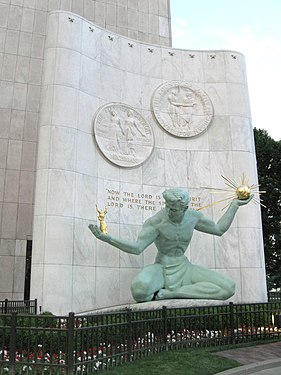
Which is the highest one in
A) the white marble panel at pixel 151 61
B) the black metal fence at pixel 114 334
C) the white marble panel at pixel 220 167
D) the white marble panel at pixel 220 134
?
the white marble panel at pixel 151 61

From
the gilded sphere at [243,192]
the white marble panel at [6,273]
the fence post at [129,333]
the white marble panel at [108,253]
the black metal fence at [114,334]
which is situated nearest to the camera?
the black metal fence at [114,334]

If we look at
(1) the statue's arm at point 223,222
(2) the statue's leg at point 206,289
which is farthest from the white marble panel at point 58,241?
Result: (1) the statue's arm at point 223,222

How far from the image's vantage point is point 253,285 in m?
12.7

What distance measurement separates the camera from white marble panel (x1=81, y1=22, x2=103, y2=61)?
1288cm

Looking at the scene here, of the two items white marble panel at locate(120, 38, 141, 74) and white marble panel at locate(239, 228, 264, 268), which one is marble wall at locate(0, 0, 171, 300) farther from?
white marble panel at locate(239, 228, 264, 268)

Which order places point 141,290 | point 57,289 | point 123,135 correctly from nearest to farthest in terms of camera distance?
point 141,290
point 57,289
point 123,135

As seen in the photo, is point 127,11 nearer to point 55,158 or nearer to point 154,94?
point 154,94

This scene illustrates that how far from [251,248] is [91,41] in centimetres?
807

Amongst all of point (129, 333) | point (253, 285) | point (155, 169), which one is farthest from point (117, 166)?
point (129, 333)

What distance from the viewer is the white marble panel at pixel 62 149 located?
11484 millimetres

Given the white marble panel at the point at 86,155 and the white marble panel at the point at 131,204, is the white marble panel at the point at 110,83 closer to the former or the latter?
the white marble panel at the point at 86,155

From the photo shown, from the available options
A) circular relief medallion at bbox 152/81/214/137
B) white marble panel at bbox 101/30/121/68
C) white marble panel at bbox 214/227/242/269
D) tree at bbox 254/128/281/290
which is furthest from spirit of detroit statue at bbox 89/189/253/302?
tree at bbox 254/128/281/290

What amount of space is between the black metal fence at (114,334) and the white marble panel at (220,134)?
6188 millimetres

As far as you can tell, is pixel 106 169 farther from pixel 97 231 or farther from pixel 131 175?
pixel 97 231
